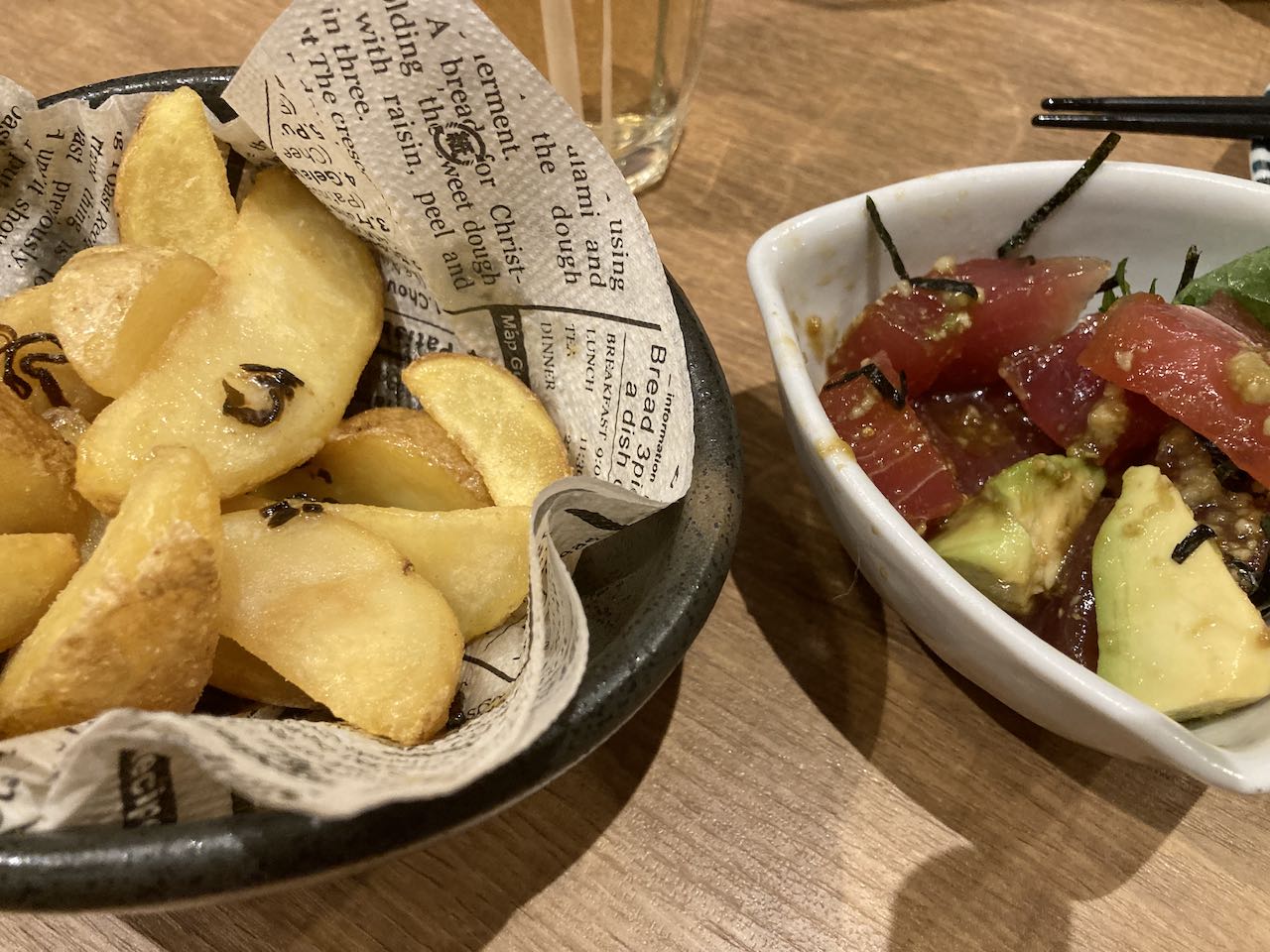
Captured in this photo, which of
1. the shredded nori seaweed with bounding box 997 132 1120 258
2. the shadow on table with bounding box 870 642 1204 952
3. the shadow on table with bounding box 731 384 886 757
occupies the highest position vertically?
the shredded nori seaweed with bounding box 997 132 1120 258

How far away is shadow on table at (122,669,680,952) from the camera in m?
0.63

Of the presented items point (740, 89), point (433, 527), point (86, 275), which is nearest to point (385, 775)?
point (433, 527)

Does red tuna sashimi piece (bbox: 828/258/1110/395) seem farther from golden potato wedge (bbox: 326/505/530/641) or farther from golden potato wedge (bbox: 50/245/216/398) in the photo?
golden potato wedge (bbox: 50/245/216/398)

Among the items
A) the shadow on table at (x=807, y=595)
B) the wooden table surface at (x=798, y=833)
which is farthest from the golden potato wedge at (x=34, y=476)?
the shadow on table at (x=807, y=595)

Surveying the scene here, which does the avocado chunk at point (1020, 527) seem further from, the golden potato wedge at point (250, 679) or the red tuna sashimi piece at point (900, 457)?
the golden potato wedge at point (250, 679)

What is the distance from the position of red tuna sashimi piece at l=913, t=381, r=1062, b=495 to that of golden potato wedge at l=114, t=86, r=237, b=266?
58 centimetres

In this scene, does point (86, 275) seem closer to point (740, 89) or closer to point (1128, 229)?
point (1128, 229)

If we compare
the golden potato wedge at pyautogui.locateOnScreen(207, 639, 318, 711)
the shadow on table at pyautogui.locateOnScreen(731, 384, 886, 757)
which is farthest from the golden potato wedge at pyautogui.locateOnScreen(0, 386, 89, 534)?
the shadow on table at pyautogui.locateOnScreen(731, 384, 886, 757)

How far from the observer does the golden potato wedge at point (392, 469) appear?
2.11 ft

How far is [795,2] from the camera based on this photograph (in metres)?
1.41

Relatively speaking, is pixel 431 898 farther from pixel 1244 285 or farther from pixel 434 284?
pixel 1244 285

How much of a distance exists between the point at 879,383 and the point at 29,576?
0.58 metres

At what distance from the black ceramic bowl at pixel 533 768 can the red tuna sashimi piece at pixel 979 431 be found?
0.76 feet

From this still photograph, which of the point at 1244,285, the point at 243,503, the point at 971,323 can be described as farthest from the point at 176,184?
the point at 1244,285
